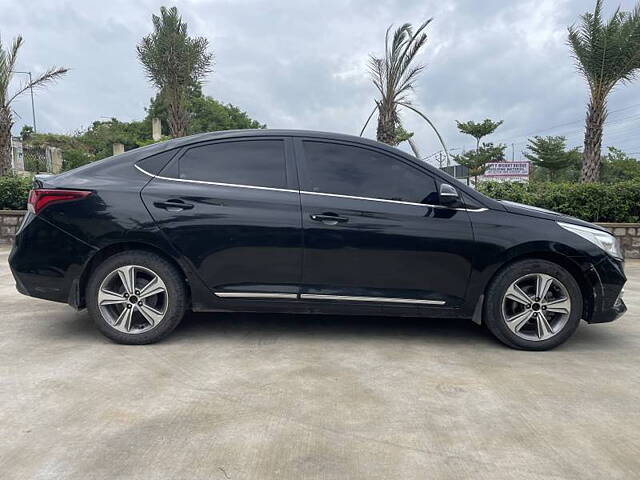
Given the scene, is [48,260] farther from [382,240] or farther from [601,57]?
[601,57]

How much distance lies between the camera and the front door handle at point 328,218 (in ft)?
12.0

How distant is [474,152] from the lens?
44.3 metres

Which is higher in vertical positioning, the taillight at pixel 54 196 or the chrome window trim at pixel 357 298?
the taillight at pixel 54 196

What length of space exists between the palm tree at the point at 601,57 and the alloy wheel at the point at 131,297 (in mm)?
12095

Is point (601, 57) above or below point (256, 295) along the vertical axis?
above

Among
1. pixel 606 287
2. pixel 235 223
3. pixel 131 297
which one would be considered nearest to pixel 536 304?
pixel 606 287

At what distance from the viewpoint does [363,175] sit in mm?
3797

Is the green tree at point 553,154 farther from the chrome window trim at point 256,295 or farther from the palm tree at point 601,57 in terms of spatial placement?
the chrome window trim at point 256,295

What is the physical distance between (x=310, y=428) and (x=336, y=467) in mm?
359

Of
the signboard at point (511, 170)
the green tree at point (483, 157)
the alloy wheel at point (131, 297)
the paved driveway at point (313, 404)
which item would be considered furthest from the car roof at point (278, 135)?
the green tree at point (483, 157)

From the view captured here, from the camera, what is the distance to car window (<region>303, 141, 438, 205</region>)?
3.75 m

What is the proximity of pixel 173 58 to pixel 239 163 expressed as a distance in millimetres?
12476

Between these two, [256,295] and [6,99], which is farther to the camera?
[6,99]

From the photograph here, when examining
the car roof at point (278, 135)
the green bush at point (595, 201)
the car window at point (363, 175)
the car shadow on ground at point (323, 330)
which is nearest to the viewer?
the car window at point (363, 175)
